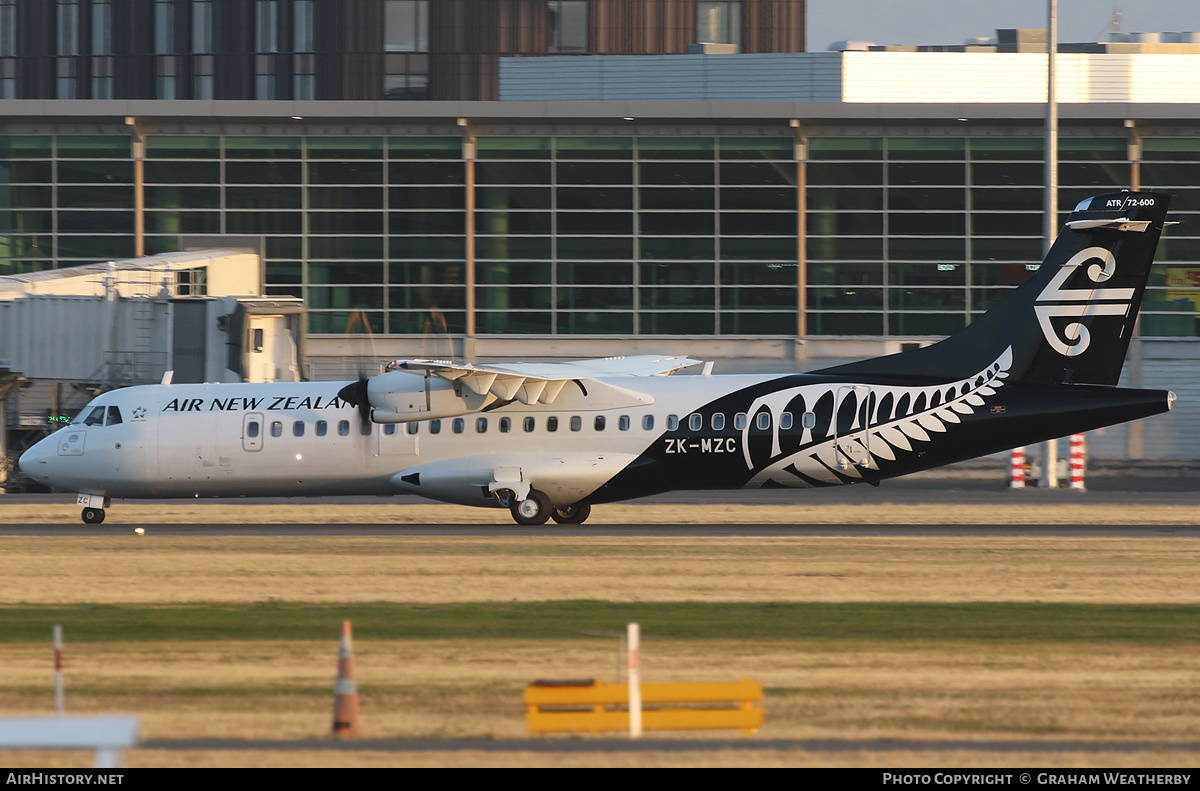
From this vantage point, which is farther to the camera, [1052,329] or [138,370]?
[138,370]

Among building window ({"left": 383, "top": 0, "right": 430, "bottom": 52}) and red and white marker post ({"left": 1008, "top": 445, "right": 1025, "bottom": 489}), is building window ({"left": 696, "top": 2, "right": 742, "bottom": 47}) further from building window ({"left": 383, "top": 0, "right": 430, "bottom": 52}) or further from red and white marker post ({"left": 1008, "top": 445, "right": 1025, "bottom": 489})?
red and white marker post ({"left": 1008, "top": 445, "right": 1025, "bottom": 489})

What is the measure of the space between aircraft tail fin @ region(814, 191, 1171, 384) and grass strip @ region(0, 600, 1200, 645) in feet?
28.8

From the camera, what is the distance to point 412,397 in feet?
86.1

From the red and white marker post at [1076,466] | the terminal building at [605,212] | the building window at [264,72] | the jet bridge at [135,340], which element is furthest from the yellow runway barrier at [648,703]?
the building window at [264,72]

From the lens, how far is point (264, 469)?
27469 millimetres

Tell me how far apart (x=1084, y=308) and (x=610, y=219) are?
25.3m

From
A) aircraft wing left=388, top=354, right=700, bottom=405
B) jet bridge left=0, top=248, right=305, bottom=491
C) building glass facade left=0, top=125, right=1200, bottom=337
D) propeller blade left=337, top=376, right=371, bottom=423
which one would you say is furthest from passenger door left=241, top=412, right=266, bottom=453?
building glass facade left=0, top=125, right=1200, bottom=337

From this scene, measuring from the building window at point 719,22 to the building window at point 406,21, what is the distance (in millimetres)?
16471

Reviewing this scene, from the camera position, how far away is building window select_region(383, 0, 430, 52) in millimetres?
81250

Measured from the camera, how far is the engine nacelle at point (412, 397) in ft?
86.1

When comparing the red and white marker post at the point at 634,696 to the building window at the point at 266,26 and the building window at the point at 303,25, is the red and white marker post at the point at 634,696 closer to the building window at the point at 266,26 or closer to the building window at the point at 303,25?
the building window at the point at 303,25

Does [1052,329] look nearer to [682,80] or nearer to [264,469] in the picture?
[264,469]
